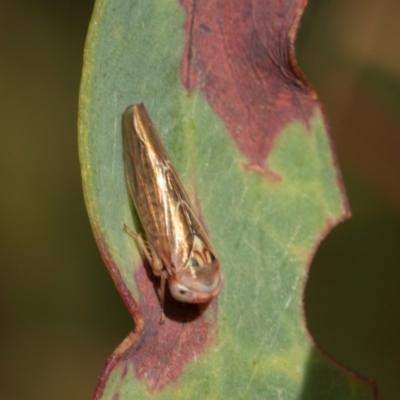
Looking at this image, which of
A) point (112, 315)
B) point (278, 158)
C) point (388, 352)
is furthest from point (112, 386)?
point (388, 352)

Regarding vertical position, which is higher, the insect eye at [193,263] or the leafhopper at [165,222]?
the leafhopper at [165,222]

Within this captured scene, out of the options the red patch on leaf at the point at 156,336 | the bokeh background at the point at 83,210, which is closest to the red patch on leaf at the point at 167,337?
the red patch on leaf at the point at 156,336

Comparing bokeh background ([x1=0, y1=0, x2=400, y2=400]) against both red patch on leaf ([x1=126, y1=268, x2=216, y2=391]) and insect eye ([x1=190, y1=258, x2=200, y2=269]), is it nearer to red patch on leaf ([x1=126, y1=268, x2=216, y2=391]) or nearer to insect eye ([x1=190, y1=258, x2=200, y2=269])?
insect eye ([x1=190, y1=258, x2=200, y2=269])

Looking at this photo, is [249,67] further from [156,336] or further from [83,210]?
[83,210]

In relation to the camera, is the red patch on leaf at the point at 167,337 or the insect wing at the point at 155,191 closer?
the red patch on leaf at the point at 167,337

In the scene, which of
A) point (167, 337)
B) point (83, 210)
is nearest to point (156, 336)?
point (167, 337)

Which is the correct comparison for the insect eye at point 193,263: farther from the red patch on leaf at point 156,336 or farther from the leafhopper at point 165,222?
the red patch on leaf at point 156,336
